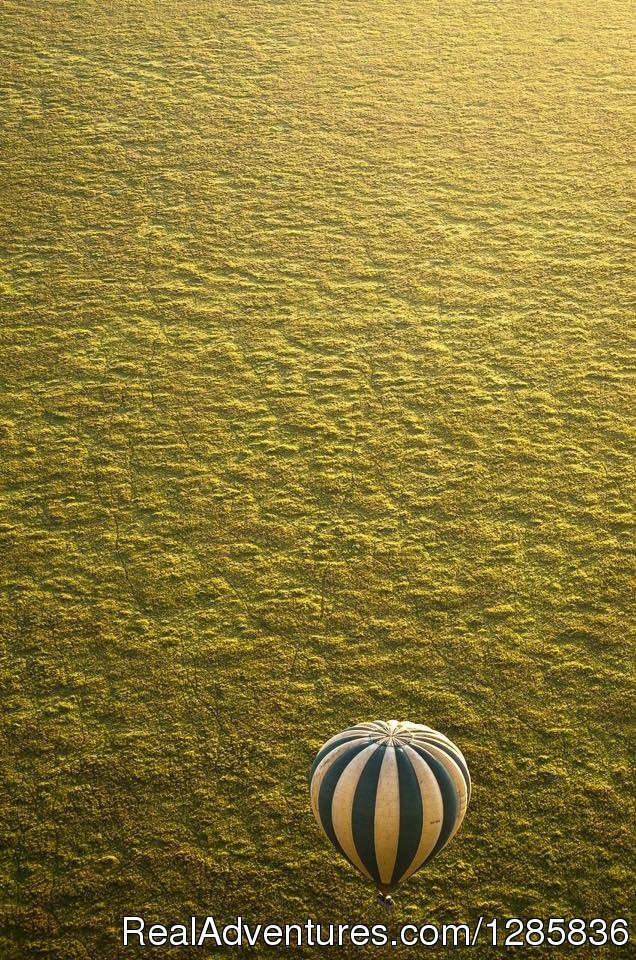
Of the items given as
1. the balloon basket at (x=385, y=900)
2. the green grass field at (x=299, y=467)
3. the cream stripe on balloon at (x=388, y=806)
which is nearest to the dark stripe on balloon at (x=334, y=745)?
the cream stripe on balloon at (x=388, y=806)

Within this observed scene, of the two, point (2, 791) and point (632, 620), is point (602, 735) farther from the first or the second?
point (2, 791)

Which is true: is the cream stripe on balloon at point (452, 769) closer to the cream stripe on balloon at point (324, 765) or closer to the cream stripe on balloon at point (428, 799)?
the cream stripe on balloon at point (428, 799)

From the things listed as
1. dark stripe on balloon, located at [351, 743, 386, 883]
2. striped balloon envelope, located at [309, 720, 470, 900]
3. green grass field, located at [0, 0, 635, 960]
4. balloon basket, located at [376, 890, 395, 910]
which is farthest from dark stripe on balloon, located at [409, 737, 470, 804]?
green grass field, located at [0, 0, 635, 960]

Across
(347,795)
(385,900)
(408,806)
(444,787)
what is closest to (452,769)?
(444,787)

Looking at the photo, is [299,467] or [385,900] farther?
[299,467]

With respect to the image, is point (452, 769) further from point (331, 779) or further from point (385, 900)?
point (385, 900)

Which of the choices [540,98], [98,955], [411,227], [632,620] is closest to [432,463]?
[632,620]

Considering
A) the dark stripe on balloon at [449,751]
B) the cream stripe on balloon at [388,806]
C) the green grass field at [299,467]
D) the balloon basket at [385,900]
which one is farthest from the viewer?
the green grass field at [299,467]

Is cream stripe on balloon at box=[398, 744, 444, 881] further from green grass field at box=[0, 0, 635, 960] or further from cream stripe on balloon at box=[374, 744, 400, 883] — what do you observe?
green grass field at box=[0, 0, 635, 960]
